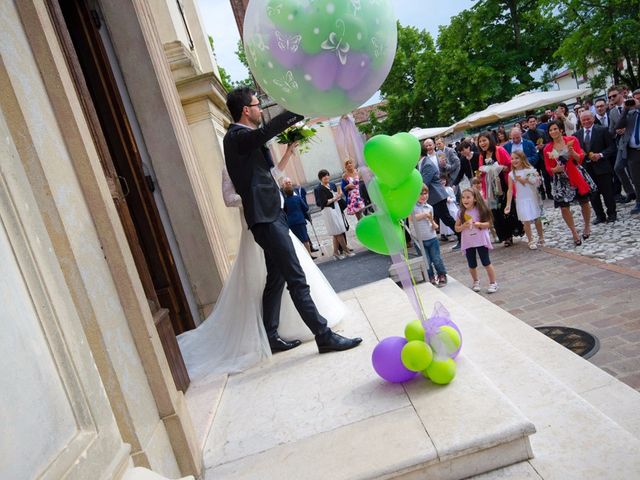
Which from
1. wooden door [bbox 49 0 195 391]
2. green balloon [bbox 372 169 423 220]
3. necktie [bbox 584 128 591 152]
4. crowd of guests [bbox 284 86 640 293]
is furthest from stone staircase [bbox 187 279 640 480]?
necktie [bbox 584 128 591 152]

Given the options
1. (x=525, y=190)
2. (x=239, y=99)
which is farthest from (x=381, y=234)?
(x=525, y=190)

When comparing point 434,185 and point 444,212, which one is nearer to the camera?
point 434,185

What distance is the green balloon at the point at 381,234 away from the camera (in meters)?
3.05

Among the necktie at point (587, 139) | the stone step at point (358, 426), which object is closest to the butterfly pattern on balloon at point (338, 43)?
the stone step at point (358, 426)

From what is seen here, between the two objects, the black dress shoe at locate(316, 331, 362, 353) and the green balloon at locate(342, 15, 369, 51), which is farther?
the black dress shoe at locate(316, 331, 362, 353)

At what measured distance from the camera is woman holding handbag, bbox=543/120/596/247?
306 inches

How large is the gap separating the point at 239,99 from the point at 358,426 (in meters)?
2.47

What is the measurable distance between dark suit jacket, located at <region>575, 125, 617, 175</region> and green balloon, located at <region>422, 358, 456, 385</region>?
720cm

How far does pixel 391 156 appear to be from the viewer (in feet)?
9.23

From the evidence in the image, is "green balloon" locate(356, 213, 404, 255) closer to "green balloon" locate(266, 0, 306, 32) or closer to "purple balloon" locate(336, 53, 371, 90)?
"purple balloon" locate(336, 53, 371, 90)

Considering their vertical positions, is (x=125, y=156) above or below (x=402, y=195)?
above

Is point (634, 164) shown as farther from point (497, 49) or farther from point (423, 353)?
point (497, 49)

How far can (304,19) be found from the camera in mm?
2377

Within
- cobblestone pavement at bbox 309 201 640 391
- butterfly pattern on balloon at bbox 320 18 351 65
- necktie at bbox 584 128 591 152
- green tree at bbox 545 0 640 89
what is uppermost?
green tree at bbox 545 0 640 89
